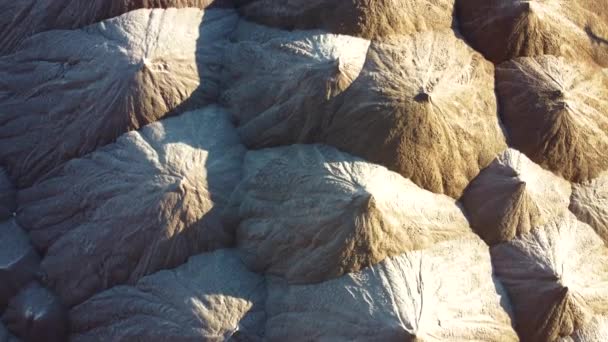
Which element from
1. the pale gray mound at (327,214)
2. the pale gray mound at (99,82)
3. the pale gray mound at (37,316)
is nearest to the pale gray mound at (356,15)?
the pale gray mound at (99,82)

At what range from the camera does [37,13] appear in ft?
6.14

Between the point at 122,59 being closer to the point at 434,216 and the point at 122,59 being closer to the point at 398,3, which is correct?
the point at 398,3

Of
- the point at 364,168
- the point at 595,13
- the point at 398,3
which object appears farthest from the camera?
the point at 595,13

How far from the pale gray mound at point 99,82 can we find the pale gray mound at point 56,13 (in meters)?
0.02

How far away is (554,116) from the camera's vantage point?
181cm

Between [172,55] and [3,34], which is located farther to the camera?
[3,34]

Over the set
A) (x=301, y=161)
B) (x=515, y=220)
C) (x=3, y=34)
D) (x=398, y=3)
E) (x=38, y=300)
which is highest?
(x=398, y=3)

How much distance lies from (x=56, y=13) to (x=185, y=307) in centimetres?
76

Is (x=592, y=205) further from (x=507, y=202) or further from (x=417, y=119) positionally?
(x=417, y=119)

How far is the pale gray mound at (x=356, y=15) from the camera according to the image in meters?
1.78

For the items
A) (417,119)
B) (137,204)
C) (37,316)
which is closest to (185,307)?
(137,204)

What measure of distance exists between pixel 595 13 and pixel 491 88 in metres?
0.41

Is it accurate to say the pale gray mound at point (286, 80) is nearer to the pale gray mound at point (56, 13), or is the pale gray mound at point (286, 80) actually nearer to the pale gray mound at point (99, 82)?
the pale gray mound at point (99, 82)

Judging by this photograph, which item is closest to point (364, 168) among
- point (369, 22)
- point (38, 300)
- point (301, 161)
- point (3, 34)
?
point (301, 161)
